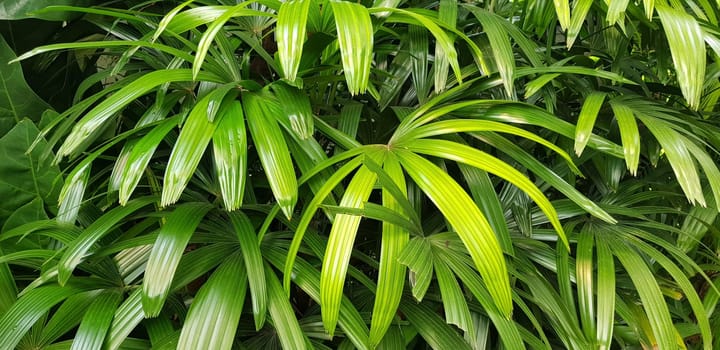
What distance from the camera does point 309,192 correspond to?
2.14 ft

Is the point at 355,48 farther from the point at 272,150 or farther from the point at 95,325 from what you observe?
the point at 95,325

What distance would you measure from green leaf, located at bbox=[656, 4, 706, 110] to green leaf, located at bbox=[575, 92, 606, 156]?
0.31 feet

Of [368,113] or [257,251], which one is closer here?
[257,251]

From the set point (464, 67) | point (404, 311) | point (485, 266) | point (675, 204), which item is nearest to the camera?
point (485, 266)

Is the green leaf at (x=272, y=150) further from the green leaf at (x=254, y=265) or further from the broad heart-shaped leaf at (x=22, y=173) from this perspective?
the broad heart-shaped leaf at (x=22, y=173)

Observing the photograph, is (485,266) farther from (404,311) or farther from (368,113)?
(368,113)

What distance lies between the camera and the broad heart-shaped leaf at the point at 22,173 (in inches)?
31.1

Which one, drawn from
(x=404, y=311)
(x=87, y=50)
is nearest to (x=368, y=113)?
(x=404, y=311)

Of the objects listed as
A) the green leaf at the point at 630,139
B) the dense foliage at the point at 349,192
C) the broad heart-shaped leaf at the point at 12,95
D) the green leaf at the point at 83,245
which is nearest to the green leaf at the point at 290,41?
the dense foliage at the point at 349,192

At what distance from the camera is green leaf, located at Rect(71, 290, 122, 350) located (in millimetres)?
555

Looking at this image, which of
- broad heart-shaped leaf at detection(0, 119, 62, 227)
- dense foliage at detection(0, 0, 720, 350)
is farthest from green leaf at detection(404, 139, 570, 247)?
broad heart-shaped leaf at detection(0, 119, 62, 227)

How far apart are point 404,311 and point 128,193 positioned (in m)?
0.32

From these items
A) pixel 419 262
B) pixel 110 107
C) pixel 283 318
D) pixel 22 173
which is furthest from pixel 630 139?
pixel 22 173

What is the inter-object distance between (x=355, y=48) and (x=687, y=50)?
0.39 meters
